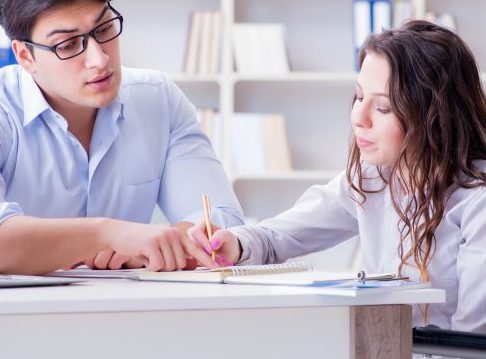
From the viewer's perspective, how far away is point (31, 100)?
2.04m

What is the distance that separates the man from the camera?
199 cm

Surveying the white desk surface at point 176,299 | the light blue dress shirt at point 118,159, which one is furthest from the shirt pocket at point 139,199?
the white desk surface at point 176,299

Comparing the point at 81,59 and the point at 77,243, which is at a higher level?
the point at 81,59

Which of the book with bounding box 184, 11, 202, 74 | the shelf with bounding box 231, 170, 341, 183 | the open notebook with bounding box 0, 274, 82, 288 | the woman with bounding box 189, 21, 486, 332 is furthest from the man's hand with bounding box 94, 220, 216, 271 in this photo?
the book with bounding box 184, 11, 202, 74

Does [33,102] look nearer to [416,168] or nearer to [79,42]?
[79,42]

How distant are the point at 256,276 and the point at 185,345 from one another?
29 cm

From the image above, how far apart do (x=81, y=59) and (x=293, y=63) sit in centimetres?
Answer: 231

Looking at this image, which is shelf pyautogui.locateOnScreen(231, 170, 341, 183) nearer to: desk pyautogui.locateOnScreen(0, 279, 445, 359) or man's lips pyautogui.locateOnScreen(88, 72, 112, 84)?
man's lips pyautogui.locateOnScreen(88, 72, 112, 84)

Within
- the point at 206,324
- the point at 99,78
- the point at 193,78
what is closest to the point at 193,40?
the point at 193,78

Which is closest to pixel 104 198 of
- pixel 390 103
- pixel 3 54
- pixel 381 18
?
pixel 390 103

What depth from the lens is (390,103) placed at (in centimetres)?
168

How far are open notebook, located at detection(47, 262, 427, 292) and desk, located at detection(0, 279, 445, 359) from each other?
28 millimetres

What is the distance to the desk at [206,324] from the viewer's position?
102 cm

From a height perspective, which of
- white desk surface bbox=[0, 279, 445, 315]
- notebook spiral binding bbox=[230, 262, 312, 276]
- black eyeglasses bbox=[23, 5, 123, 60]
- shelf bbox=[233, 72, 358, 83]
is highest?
black eyeglasses bbox=[23, 5, 123, 60]
